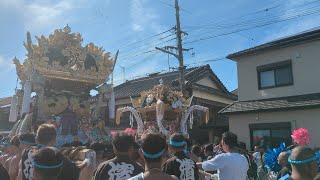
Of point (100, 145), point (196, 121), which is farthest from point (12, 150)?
point (196, 121)

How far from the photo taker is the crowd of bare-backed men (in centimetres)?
276

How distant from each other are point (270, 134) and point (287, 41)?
15.0ft

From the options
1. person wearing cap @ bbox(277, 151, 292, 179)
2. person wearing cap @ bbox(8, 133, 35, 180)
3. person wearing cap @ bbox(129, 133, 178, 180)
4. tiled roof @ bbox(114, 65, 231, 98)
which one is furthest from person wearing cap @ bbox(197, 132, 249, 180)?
tiled roof @ bbox(114, 65, 231, 98)

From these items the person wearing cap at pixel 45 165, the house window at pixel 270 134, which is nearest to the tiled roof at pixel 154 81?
the house window at pixel 270 134

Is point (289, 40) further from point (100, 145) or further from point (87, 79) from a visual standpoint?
point (100, 145)

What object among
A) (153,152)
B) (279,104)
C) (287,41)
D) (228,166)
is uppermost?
(287,41)

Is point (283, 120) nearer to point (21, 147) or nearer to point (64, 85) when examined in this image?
point (64, 85)

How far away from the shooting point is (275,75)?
Result: 15.9 meters

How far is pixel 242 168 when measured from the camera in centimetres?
454

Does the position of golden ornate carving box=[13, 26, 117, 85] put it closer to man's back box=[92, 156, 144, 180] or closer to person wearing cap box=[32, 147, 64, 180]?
man's back box=[92, 156, 144, 180]

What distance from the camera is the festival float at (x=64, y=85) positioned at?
967cm

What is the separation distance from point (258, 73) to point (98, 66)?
29.8ft

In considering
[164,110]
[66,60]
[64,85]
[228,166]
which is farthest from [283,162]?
[64,85]

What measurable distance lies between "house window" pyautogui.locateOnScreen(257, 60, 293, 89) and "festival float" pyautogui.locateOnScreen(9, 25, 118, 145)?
8.58 metres
